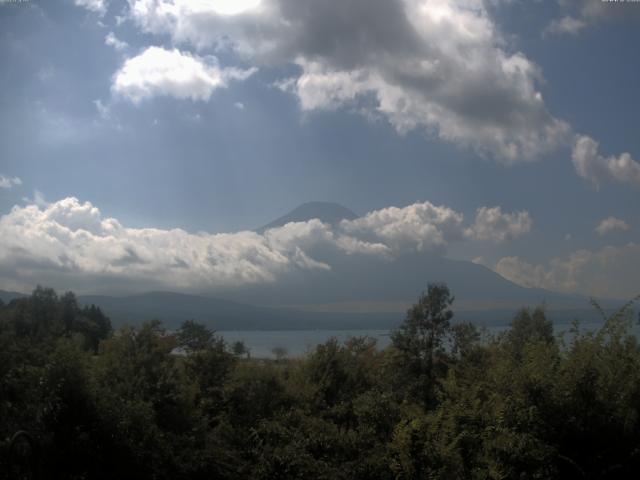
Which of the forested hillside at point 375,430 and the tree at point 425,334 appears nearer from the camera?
the forested hillside at point 375,430

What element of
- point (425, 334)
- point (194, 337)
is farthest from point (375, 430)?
point (194, 337)

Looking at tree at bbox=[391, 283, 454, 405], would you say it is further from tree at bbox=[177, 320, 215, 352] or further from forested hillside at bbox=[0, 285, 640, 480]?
forested hillside at bbox=[0, 285, 640, 480]

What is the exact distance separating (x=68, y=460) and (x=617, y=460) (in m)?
9.51

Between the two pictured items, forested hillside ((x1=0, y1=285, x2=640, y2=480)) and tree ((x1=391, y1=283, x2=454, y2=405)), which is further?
tree ((x1=391, y1=283, x2=454, y2=405))

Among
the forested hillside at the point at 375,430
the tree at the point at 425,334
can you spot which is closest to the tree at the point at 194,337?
the tree at the point at 425,334

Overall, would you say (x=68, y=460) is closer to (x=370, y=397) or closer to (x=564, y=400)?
(x=370, y=397)

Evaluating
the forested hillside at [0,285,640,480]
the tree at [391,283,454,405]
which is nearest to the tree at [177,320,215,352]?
the tree at [391,283,454,405]

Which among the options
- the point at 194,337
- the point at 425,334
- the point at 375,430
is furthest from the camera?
the point at 194,337

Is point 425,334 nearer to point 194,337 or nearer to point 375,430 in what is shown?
point 375,430

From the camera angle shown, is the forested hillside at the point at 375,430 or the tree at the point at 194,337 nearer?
the forested hillside at the point at 375,430

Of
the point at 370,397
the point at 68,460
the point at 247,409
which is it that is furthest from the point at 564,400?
the point at 247,409

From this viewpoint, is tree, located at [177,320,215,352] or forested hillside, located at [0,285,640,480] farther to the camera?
tree, located at [177,320,215,352]

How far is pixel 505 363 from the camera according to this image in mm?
11781

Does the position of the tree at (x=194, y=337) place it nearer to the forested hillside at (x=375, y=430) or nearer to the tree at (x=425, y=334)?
the tree at (x=425, y=334)
